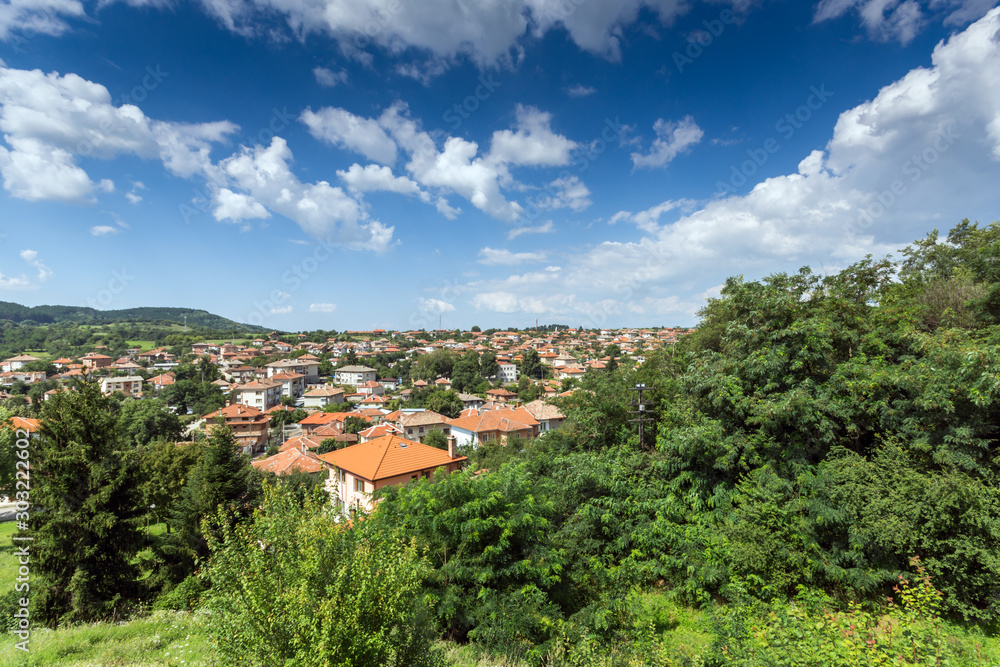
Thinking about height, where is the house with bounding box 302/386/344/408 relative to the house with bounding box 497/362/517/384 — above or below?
below

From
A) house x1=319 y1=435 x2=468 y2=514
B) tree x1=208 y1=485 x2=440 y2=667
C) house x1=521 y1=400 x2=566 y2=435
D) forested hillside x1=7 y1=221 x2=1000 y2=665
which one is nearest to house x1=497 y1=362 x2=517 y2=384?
house x1=521 y1=400 x2=566 y2=435

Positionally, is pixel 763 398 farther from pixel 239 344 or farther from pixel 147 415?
pixel 239 344

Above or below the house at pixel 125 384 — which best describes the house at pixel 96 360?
above

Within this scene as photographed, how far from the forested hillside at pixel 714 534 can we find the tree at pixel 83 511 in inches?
3.4

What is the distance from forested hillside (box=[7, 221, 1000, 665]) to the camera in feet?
13.8

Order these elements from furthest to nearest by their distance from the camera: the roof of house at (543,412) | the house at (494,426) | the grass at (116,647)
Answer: the roof of house at (543,412), the house at (494,426), the grass at (116,647)

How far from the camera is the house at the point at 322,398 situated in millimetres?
69938

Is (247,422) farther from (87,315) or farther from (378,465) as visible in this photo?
(87,315)

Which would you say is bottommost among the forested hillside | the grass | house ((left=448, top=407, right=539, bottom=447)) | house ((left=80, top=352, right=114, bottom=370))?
house ((left=448, top=407, right=539, bottom=447))

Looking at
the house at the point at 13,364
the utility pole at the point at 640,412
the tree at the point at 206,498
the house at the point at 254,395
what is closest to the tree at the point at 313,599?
the utility pole at the point at 640,412

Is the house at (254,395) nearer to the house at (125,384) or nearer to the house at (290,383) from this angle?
the house at (290,383)

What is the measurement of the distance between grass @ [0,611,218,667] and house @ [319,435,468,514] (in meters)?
11.0

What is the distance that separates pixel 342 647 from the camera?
3.59 m

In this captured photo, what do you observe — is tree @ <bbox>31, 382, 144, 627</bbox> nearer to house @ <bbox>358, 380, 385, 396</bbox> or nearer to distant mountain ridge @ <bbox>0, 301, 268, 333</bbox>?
house @ <bbox>358, 380, 385, 396</bbox>
